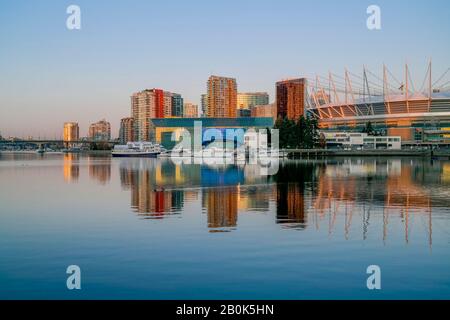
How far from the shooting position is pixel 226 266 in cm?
1566

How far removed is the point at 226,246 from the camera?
733 inches

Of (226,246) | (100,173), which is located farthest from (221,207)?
(100,173)

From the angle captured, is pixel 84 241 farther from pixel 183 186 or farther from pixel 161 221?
pixel 183 186

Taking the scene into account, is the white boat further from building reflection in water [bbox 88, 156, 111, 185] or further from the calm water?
the calm water

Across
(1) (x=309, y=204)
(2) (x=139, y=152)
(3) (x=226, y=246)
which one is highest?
(2) (x=139, y=152)

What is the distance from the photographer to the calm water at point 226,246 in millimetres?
13578

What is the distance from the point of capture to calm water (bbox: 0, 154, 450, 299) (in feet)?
44.5

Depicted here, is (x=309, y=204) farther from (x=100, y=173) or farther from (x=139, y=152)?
(x=139, y=152)

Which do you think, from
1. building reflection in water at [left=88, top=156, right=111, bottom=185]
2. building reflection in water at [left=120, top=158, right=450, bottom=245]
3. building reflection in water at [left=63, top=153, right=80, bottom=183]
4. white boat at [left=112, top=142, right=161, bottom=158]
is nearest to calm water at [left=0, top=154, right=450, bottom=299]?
building reflection in water at [left=120, top=158, right=450, bottom=245]

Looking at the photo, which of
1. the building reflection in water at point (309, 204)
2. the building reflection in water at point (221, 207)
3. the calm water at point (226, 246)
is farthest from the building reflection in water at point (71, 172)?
the calm water at point (226, 246)

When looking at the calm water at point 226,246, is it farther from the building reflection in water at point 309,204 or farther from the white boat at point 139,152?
the white boat at point 139,152

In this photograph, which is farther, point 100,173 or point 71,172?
point 71,172

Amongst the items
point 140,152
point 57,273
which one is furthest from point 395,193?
point 140,152
